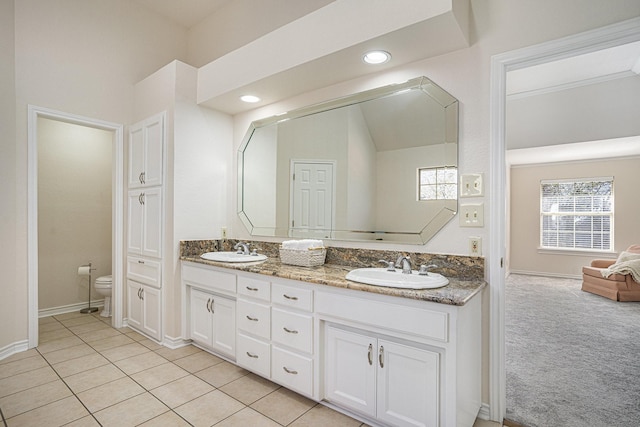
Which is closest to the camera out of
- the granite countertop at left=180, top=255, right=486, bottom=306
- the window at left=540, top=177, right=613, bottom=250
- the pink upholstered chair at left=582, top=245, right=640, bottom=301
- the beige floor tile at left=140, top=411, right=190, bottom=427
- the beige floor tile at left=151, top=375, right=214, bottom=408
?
the granite countertop at left=180, top=255, right=486, bottom=306

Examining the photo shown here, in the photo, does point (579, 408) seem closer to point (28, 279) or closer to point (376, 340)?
point (376, 340)

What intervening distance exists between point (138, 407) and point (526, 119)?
618 cm

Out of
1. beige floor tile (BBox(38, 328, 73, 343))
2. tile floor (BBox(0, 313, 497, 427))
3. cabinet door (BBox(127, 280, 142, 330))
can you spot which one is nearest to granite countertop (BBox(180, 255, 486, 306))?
tile floor (BBox(0, 313, 497, 427))

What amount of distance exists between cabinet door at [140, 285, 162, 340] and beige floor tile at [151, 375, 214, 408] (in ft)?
2.68

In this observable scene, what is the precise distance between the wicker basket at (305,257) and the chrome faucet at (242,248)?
0.61m

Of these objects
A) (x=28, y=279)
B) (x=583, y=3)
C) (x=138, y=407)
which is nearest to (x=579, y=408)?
(x=583, y=3)

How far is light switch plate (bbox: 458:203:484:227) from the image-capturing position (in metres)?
1.89

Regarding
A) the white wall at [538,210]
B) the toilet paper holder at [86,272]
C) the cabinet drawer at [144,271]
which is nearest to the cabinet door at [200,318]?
the cabinet drawer at [144,271]

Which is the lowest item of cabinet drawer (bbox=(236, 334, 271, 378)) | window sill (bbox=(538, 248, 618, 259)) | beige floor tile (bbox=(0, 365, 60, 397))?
beige floor tile (bbox=(0, 365, 60, 397))

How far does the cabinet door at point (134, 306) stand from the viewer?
3.14 metres

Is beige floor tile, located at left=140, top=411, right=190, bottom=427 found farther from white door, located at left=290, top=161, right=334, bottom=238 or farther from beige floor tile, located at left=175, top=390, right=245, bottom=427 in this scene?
white door, located at left=290, top=161, right=334, bottom=238

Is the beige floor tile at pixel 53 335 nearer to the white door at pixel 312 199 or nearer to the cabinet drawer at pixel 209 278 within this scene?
the cabinet drawer at pixel 209 278

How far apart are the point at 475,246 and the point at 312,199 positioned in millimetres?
1303

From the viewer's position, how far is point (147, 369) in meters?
2.41
